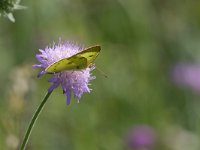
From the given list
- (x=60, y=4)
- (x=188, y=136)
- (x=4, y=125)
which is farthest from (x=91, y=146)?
(x=60, y=4)

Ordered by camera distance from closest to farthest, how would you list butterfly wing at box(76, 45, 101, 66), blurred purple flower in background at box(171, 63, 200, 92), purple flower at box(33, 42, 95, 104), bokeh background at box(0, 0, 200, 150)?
butterfly wing at box(76, 45, 101, 66), purple flower at box(33, 42, 95, 104), bokeh background at box(0, 0, 200, 150), blurred purple flower in background at box(171, 63, 200, 92)

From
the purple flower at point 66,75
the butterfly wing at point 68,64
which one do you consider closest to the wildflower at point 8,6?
the purple flower at point 66,75

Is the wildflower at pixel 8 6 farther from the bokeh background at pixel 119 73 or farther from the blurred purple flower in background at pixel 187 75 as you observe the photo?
the blurred purple flower in background at pixel 187 75

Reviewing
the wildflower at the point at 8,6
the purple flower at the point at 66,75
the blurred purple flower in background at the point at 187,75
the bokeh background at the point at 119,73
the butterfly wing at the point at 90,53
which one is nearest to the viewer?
the butterfly wing at the point at 90,53

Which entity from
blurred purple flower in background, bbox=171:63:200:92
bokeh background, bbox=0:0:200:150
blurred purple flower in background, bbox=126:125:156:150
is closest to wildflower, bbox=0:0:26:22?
bokeh background, bbox=0:0:200:150

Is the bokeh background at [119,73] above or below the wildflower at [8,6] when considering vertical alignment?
above

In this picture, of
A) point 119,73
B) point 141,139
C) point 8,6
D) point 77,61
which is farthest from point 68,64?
point 119,73

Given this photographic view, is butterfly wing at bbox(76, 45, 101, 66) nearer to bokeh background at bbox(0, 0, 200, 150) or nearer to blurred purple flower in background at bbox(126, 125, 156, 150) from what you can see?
bokeh background at bbox(0, 0, 200, 150)

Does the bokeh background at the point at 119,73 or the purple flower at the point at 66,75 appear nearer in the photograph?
the purple flower at the point at 66,75

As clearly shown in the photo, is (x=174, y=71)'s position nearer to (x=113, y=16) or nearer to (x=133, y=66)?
(x=133, y=66)
